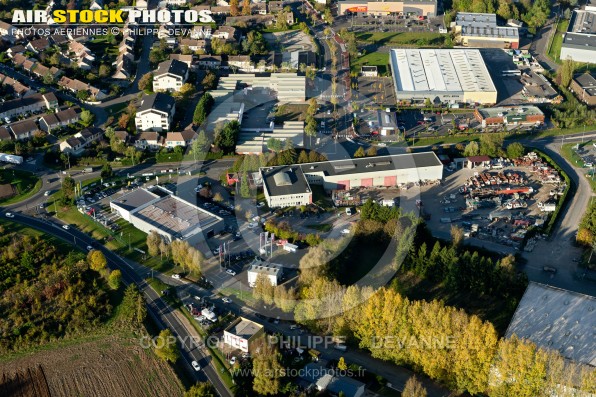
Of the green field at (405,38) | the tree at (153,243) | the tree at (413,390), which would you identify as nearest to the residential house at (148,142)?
the tree at (153,243)

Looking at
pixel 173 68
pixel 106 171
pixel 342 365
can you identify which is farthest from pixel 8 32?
pixel 342 365

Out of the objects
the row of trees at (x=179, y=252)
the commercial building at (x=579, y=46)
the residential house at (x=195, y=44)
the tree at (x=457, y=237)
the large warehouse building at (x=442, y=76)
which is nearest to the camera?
the row of trees at (x=179, y=252)

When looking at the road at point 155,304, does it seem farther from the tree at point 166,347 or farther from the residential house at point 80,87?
the residential house at point 80,87

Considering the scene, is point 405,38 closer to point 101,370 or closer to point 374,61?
point 374,61

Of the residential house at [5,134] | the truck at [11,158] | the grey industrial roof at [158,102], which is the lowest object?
the truck at [11,158]

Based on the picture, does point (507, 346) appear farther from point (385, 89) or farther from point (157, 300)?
point (385, 89)

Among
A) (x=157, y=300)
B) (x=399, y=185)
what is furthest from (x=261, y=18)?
(x=157, y=300)
